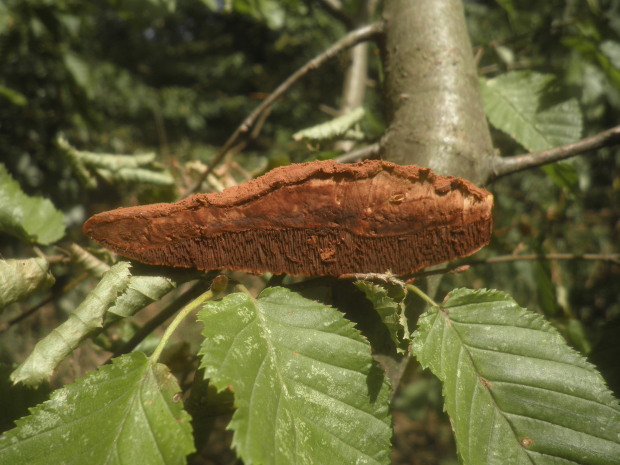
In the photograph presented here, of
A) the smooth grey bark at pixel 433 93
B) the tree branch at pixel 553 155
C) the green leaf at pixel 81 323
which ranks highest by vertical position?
the smooth grey bark at pixel 433 93

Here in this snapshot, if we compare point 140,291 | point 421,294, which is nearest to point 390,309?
point 421,294

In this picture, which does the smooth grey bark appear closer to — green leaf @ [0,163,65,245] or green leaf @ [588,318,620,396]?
green leaf @ [588,318,620,396]

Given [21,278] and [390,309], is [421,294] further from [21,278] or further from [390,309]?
[21,278]

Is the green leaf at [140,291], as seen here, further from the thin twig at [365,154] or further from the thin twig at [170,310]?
the thin twig at [365,154]

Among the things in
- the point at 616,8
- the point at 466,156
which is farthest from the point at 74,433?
the point at 616,8

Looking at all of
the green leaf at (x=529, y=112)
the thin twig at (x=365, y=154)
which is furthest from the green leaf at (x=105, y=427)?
the green leaf at (x=529, y=112)

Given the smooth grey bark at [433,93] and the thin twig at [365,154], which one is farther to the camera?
the thin twig at [365,154]
